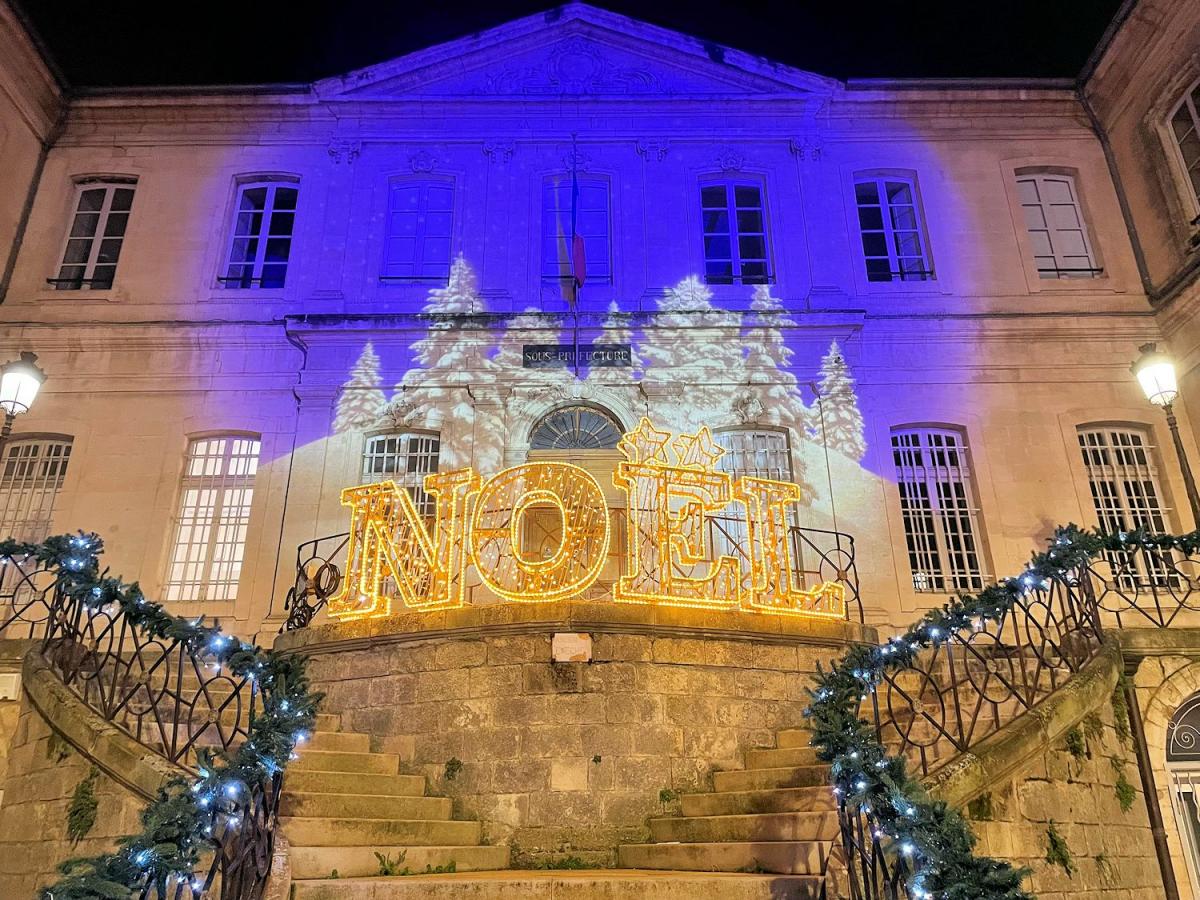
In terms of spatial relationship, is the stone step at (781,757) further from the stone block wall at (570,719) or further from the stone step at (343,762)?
the stone step at (343,762)

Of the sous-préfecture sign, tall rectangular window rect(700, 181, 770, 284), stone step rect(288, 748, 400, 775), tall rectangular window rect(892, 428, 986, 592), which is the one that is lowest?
stone step rect(288, 748, 400, 775)

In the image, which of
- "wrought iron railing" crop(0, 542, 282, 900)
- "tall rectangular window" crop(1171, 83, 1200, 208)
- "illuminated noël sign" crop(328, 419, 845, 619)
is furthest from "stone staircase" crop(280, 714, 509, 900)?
"tall rectangular window" crop(1171, 83, 1200, 208)

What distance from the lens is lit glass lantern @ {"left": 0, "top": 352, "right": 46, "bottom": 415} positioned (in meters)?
7.96

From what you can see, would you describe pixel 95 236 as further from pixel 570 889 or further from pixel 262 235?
pixel 570 889

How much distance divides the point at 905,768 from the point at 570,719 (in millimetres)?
2761

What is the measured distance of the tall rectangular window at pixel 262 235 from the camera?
12086mm

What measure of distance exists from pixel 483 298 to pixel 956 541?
7097 mm

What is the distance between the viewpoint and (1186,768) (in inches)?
288

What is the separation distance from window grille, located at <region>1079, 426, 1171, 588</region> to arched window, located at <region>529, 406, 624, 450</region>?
6271mm

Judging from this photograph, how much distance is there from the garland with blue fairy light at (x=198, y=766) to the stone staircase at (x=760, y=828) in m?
2.37

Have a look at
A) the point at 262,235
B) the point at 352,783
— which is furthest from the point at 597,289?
the point at 352,783

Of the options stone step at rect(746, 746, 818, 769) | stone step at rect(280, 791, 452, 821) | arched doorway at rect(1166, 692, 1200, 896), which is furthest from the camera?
arched doorway at rect(1166, 692, 1200, 896)

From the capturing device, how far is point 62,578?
598 cm

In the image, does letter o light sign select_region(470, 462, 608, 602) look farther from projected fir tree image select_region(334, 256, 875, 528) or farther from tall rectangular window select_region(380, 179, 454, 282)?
tall rectangular window select_region(380, 179, 454, 282)
